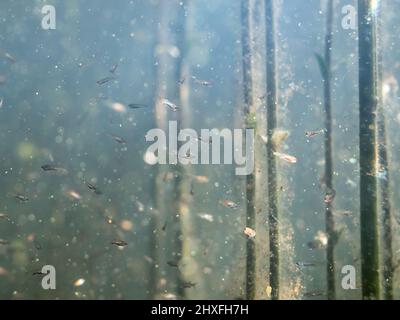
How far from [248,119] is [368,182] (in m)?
1.69

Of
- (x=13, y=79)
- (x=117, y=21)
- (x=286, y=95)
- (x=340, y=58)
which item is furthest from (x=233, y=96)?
(x=13, y=79)

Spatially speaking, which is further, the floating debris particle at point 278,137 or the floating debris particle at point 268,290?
the floating debris particle at point 278,137

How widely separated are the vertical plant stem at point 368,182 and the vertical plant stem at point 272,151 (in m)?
1.05

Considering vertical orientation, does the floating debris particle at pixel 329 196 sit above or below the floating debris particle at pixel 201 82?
below

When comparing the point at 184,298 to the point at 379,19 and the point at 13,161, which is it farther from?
the point at 379,19

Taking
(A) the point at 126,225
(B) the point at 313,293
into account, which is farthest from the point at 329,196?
(A) the point at 126,225

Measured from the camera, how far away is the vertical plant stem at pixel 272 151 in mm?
4645

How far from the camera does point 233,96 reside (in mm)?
5121

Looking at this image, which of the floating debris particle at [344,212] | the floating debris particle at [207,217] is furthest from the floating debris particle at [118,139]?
the floating debris particle at [344,212]

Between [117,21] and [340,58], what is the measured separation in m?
3.08

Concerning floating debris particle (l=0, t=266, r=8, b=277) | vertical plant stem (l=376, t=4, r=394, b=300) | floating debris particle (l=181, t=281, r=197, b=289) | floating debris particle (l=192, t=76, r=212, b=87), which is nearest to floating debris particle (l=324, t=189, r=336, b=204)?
vertical plant stem (l=376, t=4, r=394, b=300)

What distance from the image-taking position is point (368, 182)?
388 centimetres

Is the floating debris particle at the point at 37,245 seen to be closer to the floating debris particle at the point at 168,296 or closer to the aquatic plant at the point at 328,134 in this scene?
the floating debris particle at the point at 168,296

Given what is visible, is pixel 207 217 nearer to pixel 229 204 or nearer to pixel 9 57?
pixel 229 204
